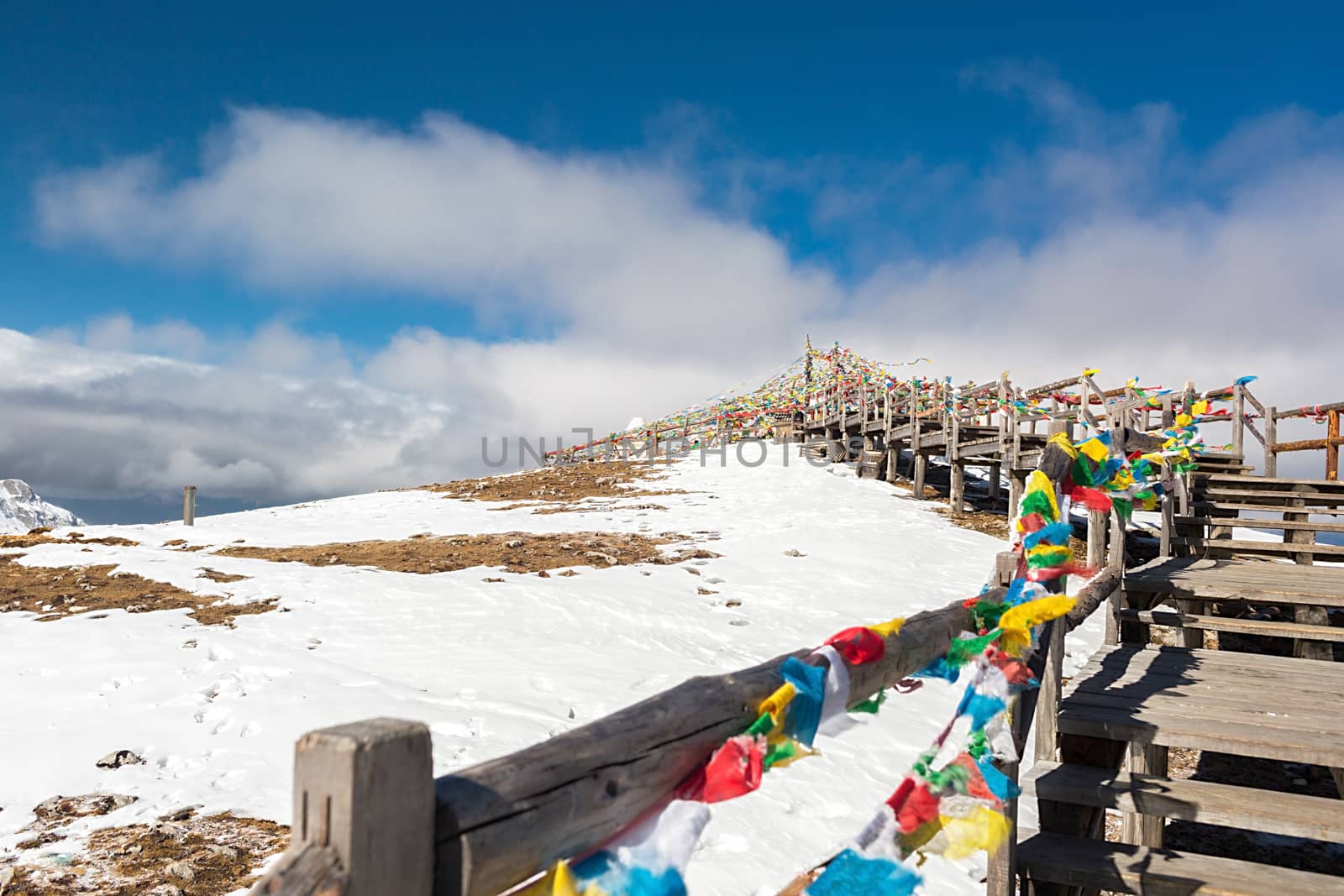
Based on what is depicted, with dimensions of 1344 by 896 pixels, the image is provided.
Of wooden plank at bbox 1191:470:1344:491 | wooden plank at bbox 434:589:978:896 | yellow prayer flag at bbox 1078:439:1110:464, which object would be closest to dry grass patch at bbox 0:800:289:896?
wooden plank at bbox 434:589:978:896

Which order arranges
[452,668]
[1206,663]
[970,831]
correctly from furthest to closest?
[452,668], [1206,663], [970,831]

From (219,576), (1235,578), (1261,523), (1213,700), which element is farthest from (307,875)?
(1261,523)

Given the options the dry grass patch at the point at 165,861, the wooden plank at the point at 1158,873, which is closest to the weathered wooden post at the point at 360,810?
the wooden plank at the point at 1158,873

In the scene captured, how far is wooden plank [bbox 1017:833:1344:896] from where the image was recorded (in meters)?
3.01

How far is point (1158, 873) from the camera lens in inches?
123

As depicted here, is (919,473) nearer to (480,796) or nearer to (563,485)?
(563,485)

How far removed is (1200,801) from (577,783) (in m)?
3.24

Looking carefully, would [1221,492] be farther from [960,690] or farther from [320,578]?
[320,578]

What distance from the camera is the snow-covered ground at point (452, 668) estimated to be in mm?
4742

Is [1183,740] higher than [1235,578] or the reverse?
the reverse

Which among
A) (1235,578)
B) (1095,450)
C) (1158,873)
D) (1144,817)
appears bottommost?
(1144,817)

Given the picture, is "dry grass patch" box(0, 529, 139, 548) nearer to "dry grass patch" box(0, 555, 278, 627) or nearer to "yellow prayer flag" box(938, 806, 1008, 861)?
"dry grass patch" box(0, 555, 278, 627)

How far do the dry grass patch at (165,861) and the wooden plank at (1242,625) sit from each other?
6.23 metres

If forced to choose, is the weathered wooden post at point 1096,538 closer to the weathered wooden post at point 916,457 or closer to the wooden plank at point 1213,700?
the wooden plank at point 1213,700
